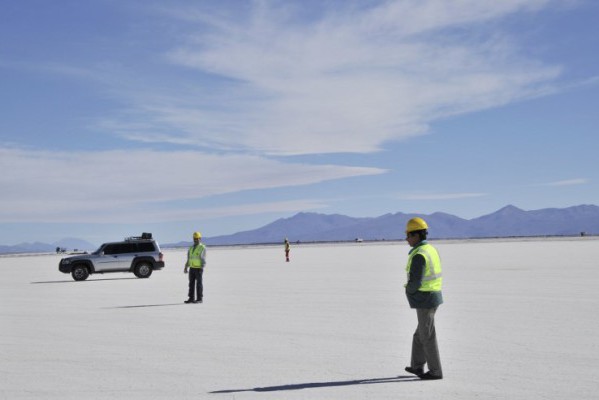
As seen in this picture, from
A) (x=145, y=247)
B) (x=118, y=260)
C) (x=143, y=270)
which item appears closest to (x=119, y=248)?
(x=118, y=260)

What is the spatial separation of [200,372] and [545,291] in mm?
13345

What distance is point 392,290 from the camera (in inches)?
840

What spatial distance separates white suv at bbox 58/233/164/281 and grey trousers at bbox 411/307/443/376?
24.1 m

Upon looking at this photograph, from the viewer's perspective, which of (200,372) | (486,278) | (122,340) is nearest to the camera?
(200,372)

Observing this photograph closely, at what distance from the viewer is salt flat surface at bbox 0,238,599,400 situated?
8.12m

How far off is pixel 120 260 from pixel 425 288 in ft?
82.2

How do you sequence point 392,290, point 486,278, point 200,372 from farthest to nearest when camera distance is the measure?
point 486,278 → point 392,290 → point 200,372

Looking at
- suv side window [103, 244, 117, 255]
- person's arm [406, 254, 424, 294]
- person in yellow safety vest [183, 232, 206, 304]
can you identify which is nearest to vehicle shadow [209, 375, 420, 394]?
person's arm [406, 254, 424, 294]

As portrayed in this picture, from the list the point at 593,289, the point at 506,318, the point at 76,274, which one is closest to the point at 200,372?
the point at 506,318

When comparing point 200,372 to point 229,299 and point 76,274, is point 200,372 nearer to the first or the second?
point 229,299

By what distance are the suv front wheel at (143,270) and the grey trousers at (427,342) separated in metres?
24.4

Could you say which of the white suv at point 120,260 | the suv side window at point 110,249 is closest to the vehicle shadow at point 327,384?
the white suv at point 120,260

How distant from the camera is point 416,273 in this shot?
27.3 ft

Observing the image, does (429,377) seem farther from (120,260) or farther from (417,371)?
(120,260)
